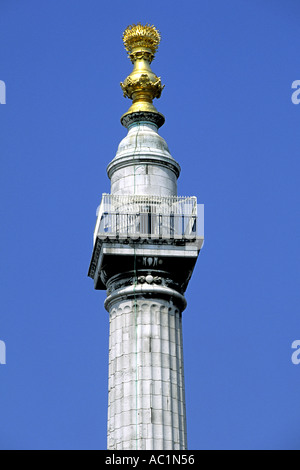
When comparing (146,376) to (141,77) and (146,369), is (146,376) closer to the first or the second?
(146,369)

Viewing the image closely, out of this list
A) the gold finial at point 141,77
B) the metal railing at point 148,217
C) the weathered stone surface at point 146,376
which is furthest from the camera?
the gold finial at point 141,77

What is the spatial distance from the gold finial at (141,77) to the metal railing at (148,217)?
4.88m

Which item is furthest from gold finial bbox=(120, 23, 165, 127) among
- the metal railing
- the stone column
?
the stone column

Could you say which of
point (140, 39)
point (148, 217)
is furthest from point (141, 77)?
point (148, 217)

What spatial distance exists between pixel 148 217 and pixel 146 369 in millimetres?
6370

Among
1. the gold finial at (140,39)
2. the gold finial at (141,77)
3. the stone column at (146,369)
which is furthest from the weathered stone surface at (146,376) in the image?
the gold finial at (140,39)

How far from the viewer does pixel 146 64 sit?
51.5 metres

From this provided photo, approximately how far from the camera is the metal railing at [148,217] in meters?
45.6

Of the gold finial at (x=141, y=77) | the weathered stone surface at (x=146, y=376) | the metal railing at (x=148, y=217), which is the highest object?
the gold finial at (x=141, y=77)

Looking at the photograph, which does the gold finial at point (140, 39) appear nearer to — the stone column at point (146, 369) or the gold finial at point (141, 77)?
the gold finial at point (141, 77)

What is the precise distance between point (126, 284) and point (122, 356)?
3084 millimetres

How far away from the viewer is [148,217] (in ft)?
152

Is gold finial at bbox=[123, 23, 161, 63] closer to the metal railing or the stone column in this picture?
the metal railing
